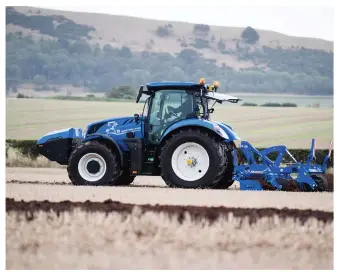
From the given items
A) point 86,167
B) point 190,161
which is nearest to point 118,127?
point 86,167

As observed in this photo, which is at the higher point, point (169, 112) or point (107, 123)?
point (169, 112)

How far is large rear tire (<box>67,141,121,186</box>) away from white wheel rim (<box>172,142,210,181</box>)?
1403mm

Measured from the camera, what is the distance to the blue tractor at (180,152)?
626 inches

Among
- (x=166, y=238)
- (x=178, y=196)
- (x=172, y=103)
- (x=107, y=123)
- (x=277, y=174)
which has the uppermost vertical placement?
(x=172, y=103)

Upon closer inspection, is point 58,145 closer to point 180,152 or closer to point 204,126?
point 180,152

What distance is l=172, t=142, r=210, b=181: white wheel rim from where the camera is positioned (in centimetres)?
1591

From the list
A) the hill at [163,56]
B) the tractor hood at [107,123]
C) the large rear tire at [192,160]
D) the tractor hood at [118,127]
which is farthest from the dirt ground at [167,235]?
the hill at [163,56]

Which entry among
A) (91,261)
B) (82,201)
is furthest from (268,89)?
(91,261)

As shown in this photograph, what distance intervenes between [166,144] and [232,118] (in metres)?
26.9

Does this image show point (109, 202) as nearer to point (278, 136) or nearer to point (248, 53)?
point (278, 136)

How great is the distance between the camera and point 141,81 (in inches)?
2119

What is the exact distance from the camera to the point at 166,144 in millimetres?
16031

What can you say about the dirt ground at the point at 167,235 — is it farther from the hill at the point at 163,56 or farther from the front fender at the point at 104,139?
the hill at the point at 163,56

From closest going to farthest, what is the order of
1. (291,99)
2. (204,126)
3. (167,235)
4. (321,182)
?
1. (167,235)
2. (204,126)
3. (321,182)
4. (291,99)
